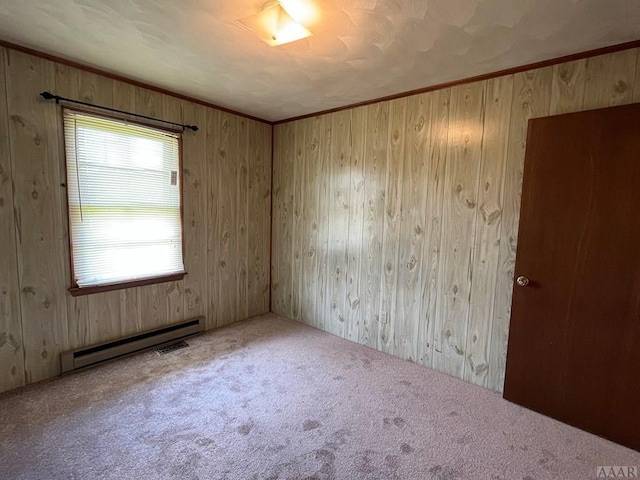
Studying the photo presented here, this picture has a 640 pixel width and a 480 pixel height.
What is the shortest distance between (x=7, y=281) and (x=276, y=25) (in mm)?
2472

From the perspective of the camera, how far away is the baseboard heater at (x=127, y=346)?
246 centimetres

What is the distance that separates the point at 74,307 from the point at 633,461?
3842 mm

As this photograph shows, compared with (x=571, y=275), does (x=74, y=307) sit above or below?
below

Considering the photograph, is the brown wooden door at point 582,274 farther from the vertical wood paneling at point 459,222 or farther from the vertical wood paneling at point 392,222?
the vertical wood paneling at point 392,222

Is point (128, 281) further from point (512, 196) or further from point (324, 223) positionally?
point (512, 196)

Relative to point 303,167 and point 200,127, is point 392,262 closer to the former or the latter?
point 303,167

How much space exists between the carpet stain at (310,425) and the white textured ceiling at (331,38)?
2382 mm

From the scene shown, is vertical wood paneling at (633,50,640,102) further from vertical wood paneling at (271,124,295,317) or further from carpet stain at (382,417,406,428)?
vertical wood paneling at (271,124,295,317)

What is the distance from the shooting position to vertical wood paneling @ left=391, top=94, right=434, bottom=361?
267 cm

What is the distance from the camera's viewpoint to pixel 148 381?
2.40 m

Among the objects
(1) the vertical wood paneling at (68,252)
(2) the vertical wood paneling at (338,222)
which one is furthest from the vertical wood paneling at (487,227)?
(1) the vertical wood paneling at (68,252)

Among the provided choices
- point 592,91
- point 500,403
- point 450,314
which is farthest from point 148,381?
point 592,91

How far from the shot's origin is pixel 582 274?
75.9 inches

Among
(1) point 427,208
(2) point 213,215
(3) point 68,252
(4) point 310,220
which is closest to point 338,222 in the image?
(4) point 310,220
